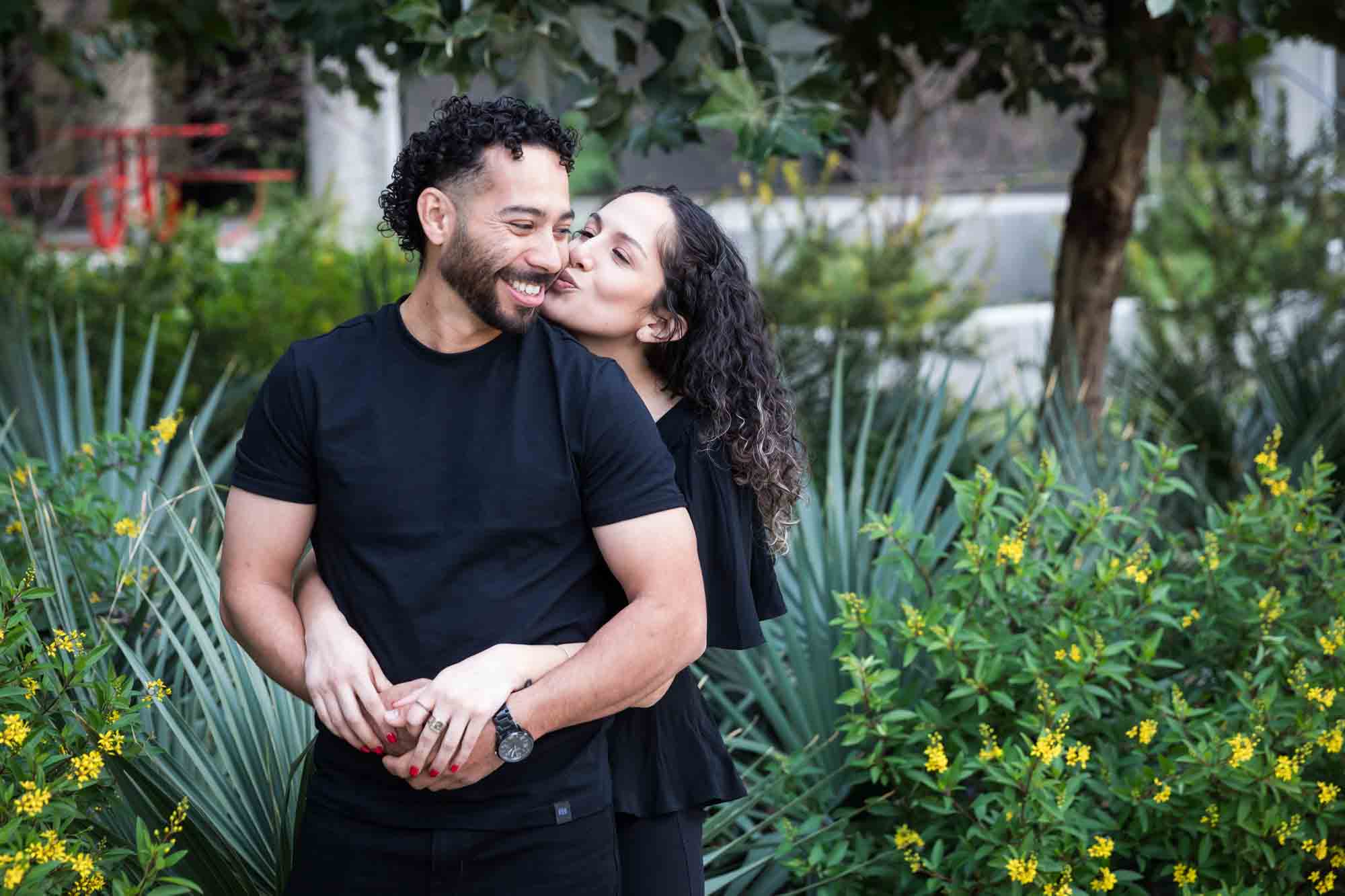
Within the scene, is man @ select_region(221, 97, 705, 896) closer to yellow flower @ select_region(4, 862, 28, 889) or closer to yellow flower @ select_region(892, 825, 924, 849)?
yellow flower @ select_region(4, 862, 28, 889)

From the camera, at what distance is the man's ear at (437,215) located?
193cm

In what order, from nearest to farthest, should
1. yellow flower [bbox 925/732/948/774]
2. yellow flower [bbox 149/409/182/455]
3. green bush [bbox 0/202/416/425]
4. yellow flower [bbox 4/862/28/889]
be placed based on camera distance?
yellow flower [bbox 4/862/28/889] → yellow flower [bbox 925/732/948/774] → yellow flower [bbox 149/409/182/455] → green bush [bbox 0/202/416/425]

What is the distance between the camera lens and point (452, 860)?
189cm

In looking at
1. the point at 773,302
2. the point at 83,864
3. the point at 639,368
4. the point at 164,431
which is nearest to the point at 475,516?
the point at 639,368

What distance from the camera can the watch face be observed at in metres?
1.82

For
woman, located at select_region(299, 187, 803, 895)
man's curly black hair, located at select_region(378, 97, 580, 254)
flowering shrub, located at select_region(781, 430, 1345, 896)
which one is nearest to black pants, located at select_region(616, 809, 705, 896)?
woman, located at select_region(299, 187, 803, 895)

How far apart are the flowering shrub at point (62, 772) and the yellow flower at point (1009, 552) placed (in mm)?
1500

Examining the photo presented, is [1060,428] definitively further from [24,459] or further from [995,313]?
[995,313]

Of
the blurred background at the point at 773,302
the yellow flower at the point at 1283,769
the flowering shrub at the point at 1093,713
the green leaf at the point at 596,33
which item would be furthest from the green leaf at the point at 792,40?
the yellow flower at the point at 1283,769

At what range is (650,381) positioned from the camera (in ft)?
7.59

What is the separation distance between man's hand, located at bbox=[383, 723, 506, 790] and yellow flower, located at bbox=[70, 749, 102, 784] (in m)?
0.39

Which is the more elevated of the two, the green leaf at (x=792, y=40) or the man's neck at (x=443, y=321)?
the green leaf at (x=792, y=40)

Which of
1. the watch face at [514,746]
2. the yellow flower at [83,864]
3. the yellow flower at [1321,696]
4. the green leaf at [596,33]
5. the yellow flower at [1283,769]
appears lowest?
the yellow flower at [1283,769]

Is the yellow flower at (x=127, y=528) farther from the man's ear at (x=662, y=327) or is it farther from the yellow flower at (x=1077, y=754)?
the yellow flower at (x=1077, y=754)
